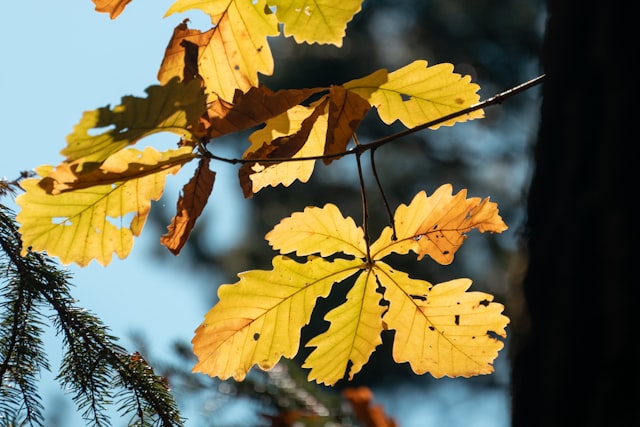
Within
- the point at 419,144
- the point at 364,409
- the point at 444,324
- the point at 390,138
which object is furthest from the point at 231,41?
the point at 419,144

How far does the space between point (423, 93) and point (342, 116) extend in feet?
0.57

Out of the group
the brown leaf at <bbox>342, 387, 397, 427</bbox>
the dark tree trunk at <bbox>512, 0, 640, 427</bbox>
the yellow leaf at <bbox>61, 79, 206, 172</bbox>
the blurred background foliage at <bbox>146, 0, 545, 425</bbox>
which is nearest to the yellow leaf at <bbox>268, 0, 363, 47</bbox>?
the yellow leaf at <bbox>61, 79, 206, 172</bbox>

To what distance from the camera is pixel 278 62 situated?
9.95m

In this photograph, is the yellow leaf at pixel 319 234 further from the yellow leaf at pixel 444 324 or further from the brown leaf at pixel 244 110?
the brown leaf at pixel 244 110

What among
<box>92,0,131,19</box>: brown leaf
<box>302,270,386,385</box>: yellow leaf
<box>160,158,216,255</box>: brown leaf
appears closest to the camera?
<box>160,158,216,255</box>: brown leaf

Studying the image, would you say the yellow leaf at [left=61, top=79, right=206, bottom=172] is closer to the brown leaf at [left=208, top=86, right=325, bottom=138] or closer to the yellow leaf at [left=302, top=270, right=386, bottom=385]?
the brown leaf at [left=208, top=86, right=325, bottom=138]

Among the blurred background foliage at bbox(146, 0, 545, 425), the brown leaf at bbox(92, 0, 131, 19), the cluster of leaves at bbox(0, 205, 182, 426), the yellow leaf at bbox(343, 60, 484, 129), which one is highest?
the blurred background foliage at bbox(146, 0, 545, 425)

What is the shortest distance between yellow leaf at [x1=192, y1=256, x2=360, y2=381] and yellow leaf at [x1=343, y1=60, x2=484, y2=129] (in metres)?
0.27

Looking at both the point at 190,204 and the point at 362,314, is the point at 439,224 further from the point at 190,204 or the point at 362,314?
the point at 190,204

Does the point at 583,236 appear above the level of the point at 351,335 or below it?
above

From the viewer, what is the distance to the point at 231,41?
1.07 meters

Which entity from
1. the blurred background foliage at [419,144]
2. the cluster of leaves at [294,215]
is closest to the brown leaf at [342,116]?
the cluster of leaves at [294,215]

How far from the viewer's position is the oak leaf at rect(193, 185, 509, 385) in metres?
1.11

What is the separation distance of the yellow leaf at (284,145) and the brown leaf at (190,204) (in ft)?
0.17
